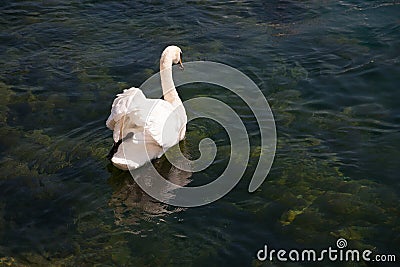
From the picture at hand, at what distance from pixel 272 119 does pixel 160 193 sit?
8.11 ft

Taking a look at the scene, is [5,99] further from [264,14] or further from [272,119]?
[264,14]

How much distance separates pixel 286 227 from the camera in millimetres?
7664

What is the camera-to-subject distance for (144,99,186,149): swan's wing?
8539 millimetres

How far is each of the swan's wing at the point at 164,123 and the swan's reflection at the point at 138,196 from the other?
36 centimetres

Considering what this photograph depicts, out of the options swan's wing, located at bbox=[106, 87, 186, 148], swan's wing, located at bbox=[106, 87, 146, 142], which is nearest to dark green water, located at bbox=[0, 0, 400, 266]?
swan's wing, located at bbox=[106, 87, 186, 148]

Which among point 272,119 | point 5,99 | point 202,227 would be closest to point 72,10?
point 5,99

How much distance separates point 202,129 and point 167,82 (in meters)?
0.91

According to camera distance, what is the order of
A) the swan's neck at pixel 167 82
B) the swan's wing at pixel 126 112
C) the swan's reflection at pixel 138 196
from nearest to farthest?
the swan's reflection at pixel 138 196 < the swan's wing at pixel 126 112 < the swan's neck at pixel 167 82

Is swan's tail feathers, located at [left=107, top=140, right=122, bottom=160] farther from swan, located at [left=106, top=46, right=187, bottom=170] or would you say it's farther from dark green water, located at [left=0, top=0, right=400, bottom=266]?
dark green water, located at [left=0, top=0, right=400, bottom=266]

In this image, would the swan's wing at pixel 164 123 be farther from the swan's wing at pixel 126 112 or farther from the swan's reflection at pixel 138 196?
the swan's reflection at pixel 138 196

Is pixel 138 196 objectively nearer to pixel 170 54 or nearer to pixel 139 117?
pixel 139 117

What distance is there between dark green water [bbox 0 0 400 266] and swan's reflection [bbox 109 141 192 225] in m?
0.02

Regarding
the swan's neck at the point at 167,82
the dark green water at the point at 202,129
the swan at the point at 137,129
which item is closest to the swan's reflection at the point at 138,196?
the dark green water at the point at 202,129

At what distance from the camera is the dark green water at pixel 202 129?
759 cm
